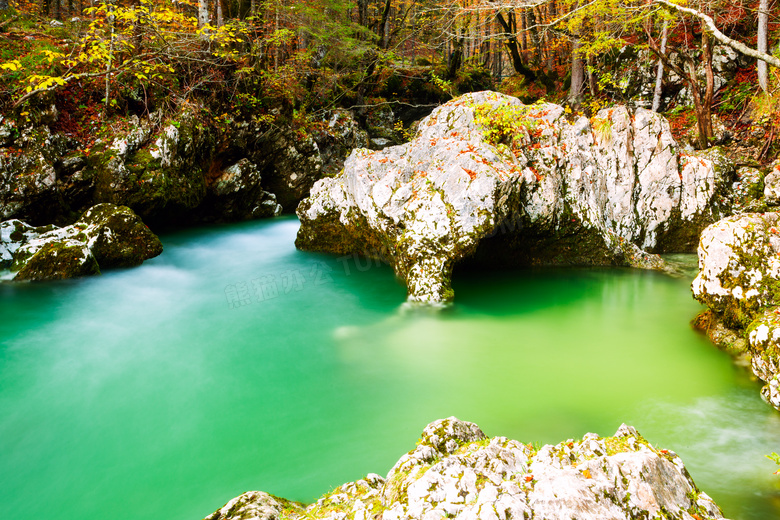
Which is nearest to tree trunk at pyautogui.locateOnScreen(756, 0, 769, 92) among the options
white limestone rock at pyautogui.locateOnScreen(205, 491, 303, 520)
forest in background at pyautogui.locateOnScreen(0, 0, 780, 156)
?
forest in background at pyautogui.locateOnScreen(0, 0, 780, 156)

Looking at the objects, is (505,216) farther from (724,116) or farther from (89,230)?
(724,116)

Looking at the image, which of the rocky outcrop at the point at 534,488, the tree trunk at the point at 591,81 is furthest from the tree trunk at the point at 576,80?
the rocky outcrop at the point at 534,488

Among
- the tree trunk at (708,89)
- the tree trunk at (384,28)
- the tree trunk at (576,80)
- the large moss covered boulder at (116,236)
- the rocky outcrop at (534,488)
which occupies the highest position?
the tree trunk at (384,28)

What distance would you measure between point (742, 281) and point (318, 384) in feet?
18.5

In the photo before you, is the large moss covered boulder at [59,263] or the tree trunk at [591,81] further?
the tree trunk at [591,81]

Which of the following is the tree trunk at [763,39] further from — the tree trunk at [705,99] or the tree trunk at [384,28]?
the tree trunk at [384,28]

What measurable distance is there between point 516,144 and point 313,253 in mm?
5700

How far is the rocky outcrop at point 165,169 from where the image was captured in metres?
10.0

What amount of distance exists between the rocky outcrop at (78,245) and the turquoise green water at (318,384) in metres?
0.45

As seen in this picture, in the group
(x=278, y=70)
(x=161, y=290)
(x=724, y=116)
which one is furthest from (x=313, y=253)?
(x=724, y=116)

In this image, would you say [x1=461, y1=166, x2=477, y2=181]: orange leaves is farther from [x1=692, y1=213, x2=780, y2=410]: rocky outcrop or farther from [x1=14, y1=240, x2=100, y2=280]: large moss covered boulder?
[x1=14, y1=240, x2=100, y2=280]: large moss covered boulder

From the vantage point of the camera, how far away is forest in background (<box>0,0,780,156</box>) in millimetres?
10211

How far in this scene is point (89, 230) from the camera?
9.79m

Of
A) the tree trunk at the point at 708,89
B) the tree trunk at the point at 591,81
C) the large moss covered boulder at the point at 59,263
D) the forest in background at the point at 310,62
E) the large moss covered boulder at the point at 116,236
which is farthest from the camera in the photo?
the tree trunk at the point at 591,81
